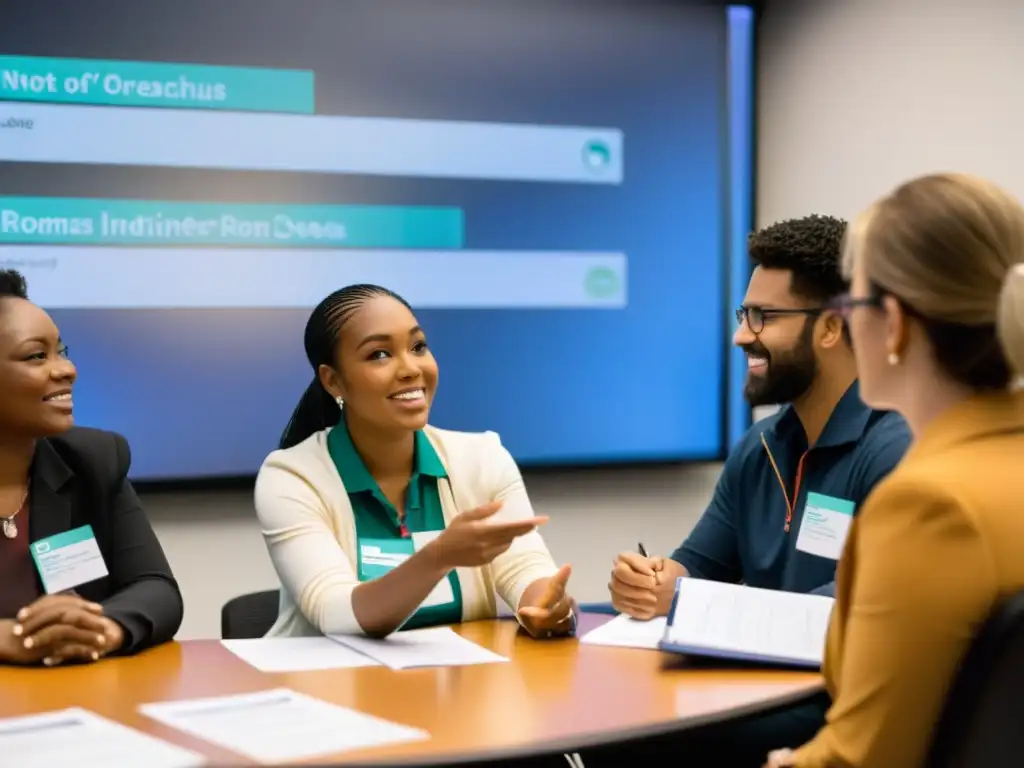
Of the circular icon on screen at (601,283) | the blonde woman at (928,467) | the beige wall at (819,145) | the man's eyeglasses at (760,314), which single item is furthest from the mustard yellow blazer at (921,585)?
the circular icon on screen at (601,283)

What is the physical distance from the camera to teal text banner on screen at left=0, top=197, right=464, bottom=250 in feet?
12.0

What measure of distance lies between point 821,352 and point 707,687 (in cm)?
106

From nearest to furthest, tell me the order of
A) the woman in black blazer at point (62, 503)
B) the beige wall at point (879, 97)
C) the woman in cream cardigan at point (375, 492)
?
the woman in black blazer at point (62, 503) → the woman in cream cardigan at point (375, 492) → the beige wall at point (879, 97)

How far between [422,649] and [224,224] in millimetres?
2205

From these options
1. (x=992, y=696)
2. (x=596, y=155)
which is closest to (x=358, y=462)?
(x=992, y=696)

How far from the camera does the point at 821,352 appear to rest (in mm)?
2613

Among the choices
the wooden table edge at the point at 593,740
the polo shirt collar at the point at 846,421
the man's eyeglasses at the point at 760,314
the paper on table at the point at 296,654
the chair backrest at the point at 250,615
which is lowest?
the chair backrest at the point at 250,615

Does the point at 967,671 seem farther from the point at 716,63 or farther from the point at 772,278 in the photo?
the point at 716,63

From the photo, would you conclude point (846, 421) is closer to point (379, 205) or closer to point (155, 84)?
point (379, 205)

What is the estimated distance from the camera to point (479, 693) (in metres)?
1.76

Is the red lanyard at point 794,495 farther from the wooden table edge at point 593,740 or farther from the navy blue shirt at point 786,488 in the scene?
the wooden table edge at point 593,740

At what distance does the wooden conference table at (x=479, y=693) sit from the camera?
1.52 m

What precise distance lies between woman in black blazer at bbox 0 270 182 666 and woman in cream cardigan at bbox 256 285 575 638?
0.27 meters

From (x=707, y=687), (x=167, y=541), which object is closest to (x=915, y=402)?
(x=707, y=687)
